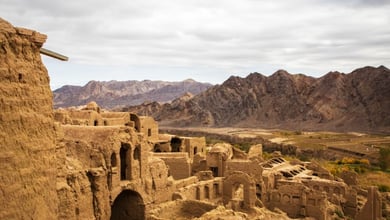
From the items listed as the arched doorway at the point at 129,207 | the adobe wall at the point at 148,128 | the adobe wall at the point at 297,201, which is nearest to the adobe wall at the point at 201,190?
the arched doorway at the point at 129,207

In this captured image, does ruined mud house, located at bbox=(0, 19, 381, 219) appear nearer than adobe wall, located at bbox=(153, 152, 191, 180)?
Yes

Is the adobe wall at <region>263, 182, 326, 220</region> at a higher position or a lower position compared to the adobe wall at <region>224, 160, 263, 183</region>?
lower

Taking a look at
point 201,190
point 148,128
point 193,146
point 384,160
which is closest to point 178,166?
point 201,190

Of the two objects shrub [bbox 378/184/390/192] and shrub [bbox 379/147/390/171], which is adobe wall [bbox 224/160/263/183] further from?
shrub [bbox 379/147/390/171]

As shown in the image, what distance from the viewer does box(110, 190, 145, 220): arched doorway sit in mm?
20672

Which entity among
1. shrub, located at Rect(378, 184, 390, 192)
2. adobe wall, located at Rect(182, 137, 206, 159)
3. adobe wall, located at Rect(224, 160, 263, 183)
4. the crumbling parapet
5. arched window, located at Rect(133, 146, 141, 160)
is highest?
arched window, located at Rect(133, 146, 141, 160)

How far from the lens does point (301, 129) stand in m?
105

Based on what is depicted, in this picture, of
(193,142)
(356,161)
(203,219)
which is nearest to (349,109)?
(356,161)

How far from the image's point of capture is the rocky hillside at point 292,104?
104 metres

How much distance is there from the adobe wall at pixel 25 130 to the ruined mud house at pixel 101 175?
0.09ft

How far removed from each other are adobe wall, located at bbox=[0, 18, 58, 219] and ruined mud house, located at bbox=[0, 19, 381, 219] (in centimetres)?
3

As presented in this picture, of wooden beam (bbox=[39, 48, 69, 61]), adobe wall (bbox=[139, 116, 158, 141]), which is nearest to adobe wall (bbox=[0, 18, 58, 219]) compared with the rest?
wooden beam (bbox=[39, 48, 69, 61])

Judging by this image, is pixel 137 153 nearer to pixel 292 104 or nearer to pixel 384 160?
pixel 384 160

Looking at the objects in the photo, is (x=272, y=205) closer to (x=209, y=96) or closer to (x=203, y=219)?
(x=203, y=219)
